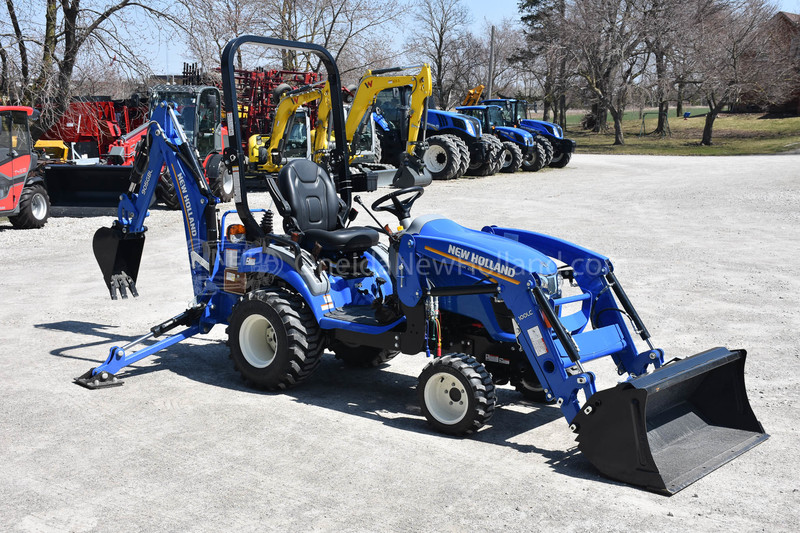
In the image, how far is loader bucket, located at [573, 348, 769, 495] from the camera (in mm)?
4469

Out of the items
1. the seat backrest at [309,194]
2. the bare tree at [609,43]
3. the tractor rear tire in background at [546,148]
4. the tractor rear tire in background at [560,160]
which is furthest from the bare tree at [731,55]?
the seat backrest at [309,194]

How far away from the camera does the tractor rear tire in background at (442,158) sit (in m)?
23.6

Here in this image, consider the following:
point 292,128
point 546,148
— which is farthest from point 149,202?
point 546,148

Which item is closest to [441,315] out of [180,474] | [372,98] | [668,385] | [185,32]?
[668,385]

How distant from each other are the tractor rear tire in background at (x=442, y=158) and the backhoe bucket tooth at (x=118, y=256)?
16.2 metres

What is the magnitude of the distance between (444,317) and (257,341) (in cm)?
158

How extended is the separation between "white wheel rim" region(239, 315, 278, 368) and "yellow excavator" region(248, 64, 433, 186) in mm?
10553

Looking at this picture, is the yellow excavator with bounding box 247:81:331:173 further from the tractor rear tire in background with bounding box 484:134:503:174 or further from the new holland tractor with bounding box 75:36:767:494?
the new holland tractor with bounding box 75:36:767:494

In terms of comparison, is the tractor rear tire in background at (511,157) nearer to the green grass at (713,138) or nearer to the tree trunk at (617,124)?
the green grass at (713,138)

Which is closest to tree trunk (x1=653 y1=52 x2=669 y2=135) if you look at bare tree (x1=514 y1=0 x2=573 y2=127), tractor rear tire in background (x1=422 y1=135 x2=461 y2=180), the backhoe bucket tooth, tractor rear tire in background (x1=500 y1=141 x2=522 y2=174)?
bare tree (x1=514 y1=0 x2=573 y2=127)

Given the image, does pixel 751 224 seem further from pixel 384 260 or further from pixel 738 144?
pixel 738 144

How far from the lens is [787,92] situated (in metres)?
48.7

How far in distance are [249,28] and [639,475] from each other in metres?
30.5

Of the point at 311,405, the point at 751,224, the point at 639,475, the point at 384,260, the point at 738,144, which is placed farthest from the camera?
the point at 738,144
